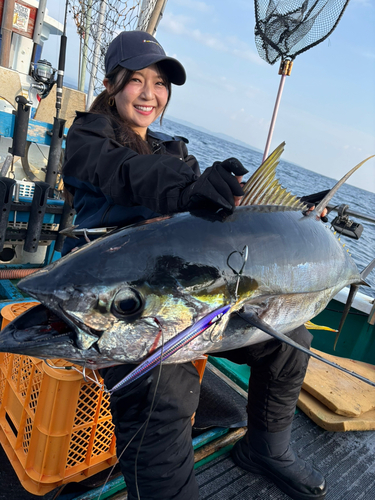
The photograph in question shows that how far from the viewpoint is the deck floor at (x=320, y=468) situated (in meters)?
1.98

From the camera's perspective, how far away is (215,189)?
132 cm

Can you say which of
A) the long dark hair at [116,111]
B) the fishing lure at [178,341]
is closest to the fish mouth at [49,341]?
the fishing lure at [178,341]

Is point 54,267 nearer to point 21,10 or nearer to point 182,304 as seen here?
point 182,304

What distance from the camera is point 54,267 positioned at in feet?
4.04

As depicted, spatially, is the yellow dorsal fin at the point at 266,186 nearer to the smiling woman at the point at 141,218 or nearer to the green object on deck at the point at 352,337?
the smiling woman at the point at 141,218

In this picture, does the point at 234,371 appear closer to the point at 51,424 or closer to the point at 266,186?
the point at 51,424

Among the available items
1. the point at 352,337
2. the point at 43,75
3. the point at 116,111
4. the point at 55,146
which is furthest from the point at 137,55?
the point at 352,337

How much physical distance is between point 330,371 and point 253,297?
2291 millimetres

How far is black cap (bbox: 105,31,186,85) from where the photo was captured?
187 cm

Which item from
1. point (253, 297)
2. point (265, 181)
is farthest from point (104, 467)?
point (265, 181)

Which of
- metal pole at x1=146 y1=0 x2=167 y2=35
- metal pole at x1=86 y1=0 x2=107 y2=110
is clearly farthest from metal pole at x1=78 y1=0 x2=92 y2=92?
metal pole at x1=146 y1=0 x2=167 y2=35

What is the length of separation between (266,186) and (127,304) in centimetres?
92

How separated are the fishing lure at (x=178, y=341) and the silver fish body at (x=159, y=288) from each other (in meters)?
0.02

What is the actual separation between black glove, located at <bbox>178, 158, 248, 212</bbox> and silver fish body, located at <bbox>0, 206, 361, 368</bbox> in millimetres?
67
